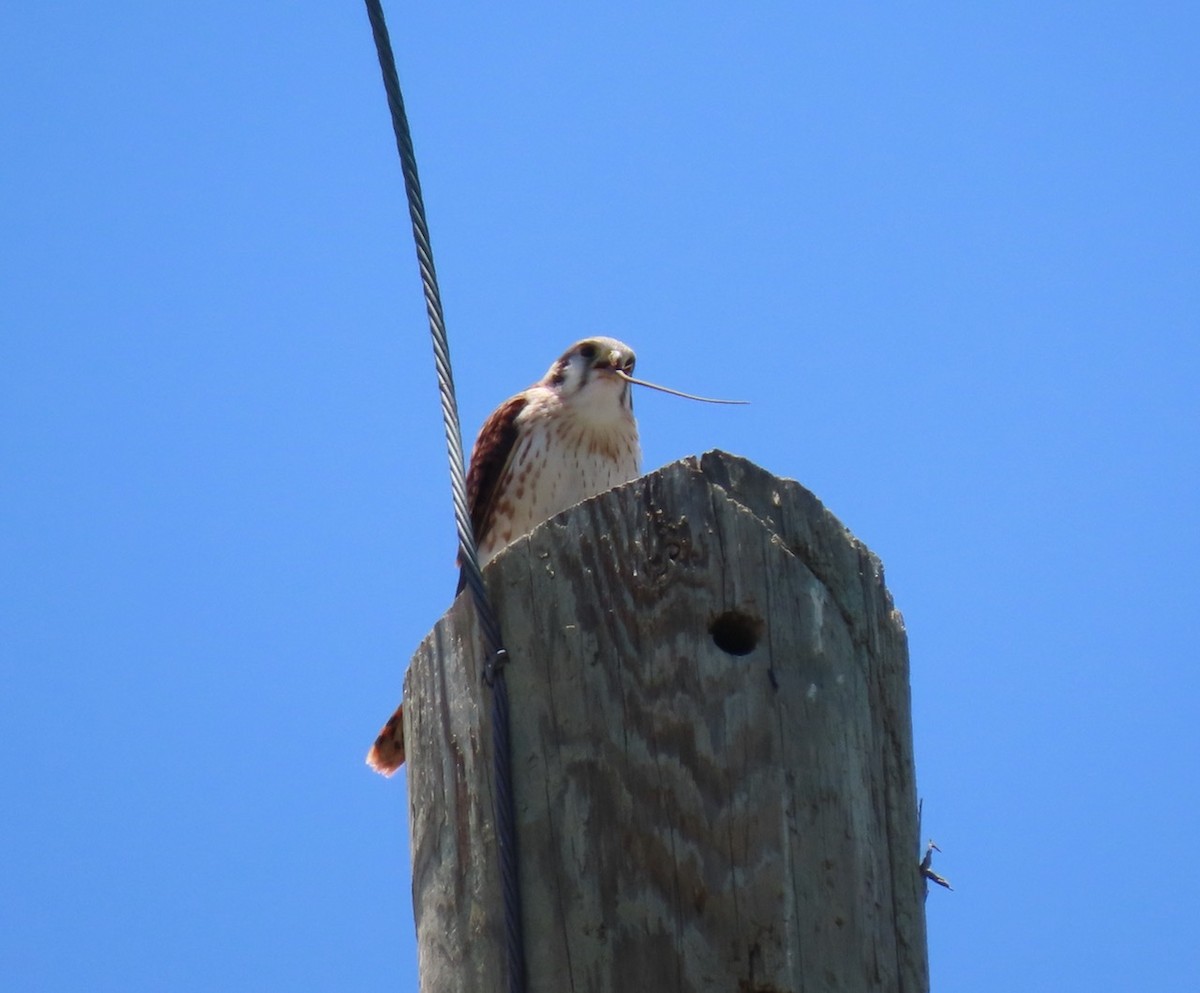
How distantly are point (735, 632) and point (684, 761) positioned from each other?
0.23m

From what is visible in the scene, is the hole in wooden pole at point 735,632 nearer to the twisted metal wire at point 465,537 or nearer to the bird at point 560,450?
the twisted metal wire at point 465,537

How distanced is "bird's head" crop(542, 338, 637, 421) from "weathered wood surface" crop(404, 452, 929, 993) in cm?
299

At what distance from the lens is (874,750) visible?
2.24m

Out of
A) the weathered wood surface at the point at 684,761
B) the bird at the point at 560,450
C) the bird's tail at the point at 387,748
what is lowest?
the weathered wood surface at the point at 684,761

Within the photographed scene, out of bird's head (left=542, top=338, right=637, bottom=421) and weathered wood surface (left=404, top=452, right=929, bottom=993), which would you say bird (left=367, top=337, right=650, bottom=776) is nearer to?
bird's head (left=542, top=338, right=637, bottom=421)

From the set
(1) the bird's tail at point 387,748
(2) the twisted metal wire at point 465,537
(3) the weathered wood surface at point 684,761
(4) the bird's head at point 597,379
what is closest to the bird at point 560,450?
(4) the bird's head at point 597,379

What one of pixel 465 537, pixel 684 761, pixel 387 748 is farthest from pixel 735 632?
pixel 387 748

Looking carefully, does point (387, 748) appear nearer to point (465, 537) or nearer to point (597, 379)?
point (465, 537)

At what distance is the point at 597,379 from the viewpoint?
5367 mm

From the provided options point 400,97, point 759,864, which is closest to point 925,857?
point 759,864

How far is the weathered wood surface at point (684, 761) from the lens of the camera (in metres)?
2.08

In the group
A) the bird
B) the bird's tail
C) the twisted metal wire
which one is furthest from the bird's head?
the twisted metal wire

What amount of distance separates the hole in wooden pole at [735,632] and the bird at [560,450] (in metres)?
2.94

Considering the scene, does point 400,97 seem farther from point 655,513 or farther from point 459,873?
point 459,873
